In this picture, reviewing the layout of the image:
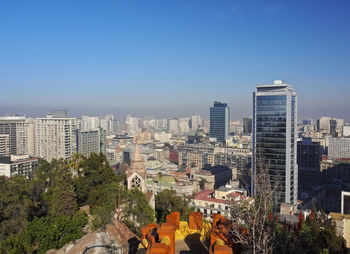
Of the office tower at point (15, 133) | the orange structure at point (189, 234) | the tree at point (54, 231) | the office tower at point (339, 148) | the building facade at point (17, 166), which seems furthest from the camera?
the office tower at point (339, 148)

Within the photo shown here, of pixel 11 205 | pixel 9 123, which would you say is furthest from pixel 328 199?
pixel 9 123

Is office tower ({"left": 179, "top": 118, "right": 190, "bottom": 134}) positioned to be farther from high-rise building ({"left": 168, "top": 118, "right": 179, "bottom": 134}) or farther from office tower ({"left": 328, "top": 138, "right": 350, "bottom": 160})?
office tower ({"left": 328, "top": 138, "right": 350, "bottom": 160})

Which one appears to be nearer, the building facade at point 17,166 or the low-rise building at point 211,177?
the building facade at point 17,166

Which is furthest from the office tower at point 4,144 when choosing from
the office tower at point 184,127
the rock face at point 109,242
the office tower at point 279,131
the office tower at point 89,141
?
the office tower at point 184,127

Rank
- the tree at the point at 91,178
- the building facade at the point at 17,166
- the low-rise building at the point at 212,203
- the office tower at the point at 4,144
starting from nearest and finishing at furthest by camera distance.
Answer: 1. the tree at the point at 91,178
2. the low-rise building at the point at 212,203
3. the building facade at the point at 17,166
4. the office tower at the point at 4,144

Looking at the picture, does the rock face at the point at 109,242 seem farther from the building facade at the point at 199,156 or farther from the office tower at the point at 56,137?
the building facade at the point at 199,156

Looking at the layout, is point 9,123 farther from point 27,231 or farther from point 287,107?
point 27,231

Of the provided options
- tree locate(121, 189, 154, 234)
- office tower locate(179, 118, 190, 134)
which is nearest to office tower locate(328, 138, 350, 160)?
tree locate(121, 189, 154, 234)
